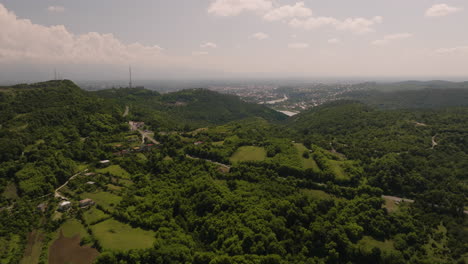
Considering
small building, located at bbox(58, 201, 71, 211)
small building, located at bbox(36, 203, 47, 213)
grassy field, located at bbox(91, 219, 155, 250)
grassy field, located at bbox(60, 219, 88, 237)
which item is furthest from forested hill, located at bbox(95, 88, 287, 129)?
grassy field, located at bbox(91, 219, 155, 250)

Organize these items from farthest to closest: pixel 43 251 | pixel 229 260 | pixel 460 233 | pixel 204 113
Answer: pixel 204 113 < pixel 460 233 < pixel 43 251 < pixel 229 260

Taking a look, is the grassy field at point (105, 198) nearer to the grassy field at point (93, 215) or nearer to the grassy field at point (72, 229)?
the grassy field at point (93, 215)

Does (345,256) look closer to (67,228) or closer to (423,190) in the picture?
(423,190)

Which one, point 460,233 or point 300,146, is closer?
point 460,233

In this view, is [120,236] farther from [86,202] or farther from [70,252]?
[86,202]

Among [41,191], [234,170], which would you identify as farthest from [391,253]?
[41,191]

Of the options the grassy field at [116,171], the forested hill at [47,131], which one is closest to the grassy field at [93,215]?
the forested hill at [47,131]

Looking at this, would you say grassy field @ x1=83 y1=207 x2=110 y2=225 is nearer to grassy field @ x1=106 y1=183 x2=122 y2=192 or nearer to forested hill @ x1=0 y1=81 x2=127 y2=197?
grassy field @ x1=106 y1=183 x2=122 y2=192
